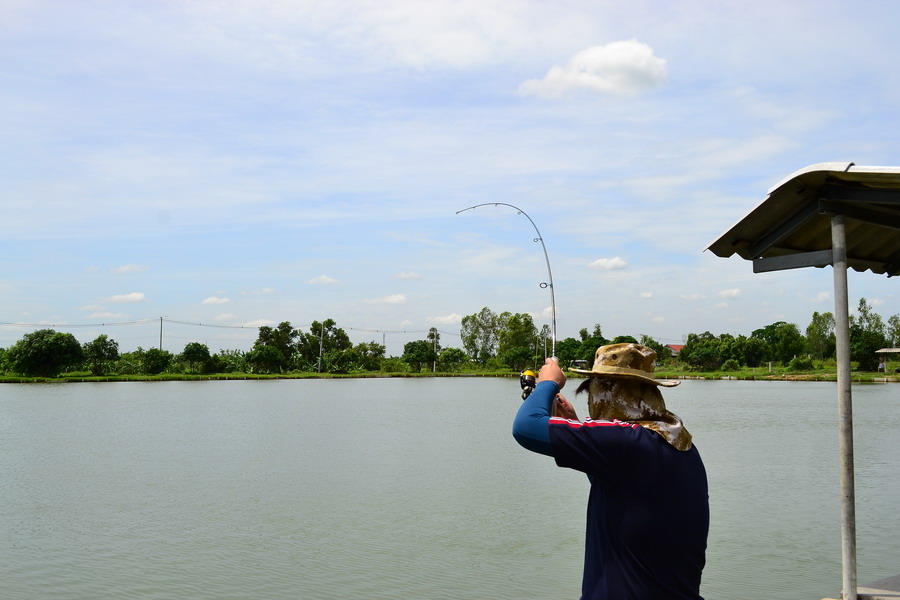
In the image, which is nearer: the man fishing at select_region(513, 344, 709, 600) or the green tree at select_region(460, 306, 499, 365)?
the man fishing at select_region(513, 344, 709, 600)

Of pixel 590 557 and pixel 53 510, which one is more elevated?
pixel 590 557

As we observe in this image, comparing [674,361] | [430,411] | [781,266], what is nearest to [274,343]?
[674,361]

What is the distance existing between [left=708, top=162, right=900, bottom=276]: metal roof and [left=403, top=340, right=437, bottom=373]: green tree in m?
91.9

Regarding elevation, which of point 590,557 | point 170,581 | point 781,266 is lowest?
point 170,581

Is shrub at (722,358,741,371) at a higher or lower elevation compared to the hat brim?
lower

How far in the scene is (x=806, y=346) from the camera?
97250 mm

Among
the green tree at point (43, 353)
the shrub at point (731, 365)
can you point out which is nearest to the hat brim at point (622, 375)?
the green tree at point (43, 353)

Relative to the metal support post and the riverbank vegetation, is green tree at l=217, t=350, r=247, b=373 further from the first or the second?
the metal support post

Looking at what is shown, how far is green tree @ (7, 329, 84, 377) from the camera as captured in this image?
69250 millimetres

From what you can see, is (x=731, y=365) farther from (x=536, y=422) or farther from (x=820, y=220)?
(x=536, y=422)

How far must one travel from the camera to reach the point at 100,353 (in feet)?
247

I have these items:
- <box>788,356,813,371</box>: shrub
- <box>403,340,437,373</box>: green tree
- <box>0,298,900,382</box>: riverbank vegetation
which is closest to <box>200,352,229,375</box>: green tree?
<box>0,298,900,382</box>: riverbank vegetation

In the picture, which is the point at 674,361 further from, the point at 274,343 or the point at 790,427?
the point at 790,427

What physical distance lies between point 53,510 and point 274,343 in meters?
78.8
